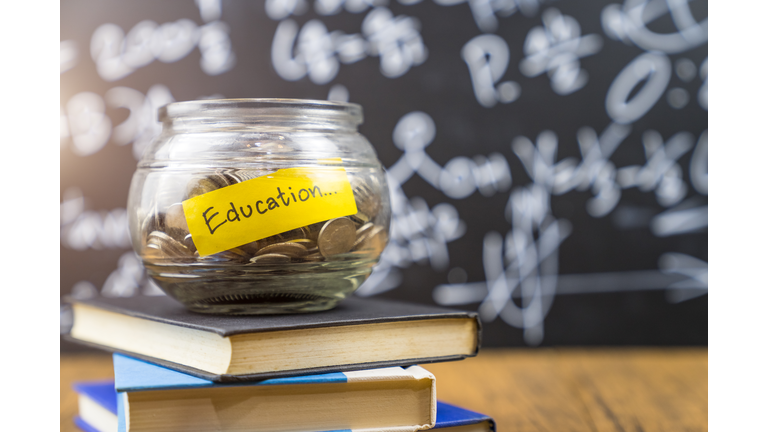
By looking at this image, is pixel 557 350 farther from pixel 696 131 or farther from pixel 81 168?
pixel 81 168

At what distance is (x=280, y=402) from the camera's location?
21.2 inches

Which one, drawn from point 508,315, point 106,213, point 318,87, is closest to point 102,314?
point 106,213

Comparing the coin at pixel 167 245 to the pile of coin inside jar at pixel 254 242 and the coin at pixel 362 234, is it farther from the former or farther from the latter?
the coin at pixel 362 234

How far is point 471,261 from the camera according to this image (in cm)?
122

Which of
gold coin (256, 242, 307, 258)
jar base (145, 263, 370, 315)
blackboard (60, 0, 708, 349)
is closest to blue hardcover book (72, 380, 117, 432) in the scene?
jar base (145, 263, 370, 315)

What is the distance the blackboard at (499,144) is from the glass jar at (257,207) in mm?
585

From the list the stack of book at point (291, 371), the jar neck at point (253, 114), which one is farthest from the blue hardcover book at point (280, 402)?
the jar neck at point (253, 114)

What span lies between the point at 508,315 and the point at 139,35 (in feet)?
2.93

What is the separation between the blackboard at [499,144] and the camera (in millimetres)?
1191

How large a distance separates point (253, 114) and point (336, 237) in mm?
146

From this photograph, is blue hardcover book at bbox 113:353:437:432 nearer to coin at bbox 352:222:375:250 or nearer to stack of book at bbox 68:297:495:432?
stack of book at bbox 68:297:495:432

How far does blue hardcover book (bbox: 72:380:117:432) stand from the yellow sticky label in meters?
0.23

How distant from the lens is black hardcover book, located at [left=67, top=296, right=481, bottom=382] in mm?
518

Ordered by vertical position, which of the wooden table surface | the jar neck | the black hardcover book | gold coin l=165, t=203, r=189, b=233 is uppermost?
the jar neck
